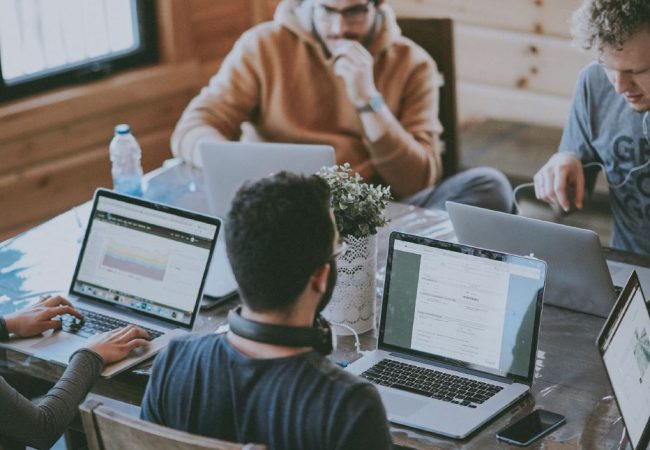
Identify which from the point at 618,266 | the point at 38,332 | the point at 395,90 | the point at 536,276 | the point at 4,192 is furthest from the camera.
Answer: the point at 4,192

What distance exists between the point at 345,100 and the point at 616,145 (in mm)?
924

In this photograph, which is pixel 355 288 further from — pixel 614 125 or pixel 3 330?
pixel 614 125

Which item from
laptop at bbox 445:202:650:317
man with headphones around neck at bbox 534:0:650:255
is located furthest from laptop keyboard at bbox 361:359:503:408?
man with headphones around neck at bbox 534:0:650:255

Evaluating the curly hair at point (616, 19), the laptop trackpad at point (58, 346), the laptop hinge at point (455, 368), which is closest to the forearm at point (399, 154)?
the curly hair at point (616, 19)

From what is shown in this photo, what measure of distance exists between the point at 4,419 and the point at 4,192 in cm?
218

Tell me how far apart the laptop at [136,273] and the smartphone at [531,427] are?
697 mm

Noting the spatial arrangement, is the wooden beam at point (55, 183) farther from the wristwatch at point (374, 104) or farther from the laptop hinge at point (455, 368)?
the laptop hinge at point (455, 368)

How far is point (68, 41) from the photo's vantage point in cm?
395

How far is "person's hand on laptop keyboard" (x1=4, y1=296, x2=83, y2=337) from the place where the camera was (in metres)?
2.07

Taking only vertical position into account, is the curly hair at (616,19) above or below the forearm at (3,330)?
above

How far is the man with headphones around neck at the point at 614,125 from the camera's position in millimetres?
2254

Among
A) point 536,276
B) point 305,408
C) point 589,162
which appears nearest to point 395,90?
point 589,162

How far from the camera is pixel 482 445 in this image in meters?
1.71

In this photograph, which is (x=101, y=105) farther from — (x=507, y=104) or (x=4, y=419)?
(x=4, y=419)
